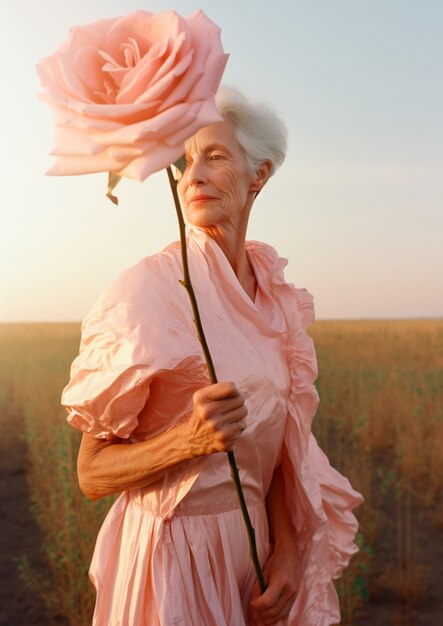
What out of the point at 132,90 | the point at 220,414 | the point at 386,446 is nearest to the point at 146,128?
the point at 132,90

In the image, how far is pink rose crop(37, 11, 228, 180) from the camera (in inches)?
25.4

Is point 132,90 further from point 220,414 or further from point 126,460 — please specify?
point 126,460

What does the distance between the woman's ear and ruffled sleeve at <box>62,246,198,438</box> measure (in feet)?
1.17

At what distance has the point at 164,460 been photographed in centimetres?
107

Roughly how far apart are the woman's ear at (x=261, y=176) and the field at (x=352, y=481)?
7.40 ft

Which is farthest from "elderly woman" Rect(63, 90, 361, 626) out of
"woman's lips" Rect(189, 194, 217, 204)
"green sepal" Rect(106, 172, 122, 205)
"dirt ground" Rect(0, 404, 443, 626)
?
"dirt ground" Rect(0, 404, 443, 626)

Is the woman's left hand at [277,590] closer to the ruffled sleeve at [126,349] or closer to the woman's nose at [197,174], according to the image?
the ruffled sleeve at [126,349]

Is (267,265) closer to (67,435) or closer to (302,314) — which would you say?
(302,314)

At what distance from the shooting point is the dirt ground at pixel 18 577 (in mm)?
3207

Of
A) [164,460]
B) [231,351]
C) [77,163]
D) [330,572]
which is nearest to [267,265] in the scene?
[231,351]

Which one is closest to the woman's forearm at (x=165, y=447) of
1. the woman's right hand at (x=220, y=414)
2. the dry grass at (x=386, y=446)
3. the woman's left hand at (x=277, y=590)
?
the woman's right hand at (x=220, y=414)

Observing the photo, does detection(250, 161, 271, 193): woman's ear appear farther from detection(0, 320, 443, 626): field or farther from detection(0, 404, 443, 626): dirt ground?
detection(0, 404, 443, 626): dirt ground

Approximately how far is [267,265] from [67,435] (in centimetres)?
235

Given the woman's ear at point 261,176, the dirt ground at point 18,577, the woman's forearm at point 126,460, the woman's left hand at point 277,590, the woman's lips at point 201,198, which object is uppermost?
the woman's ear at point 261,176
